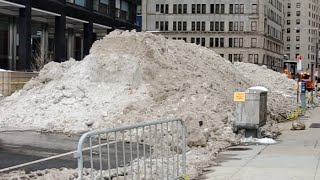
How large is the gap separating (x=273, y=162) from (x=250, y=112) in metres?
3.70

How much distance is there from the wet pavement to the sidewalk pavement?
1744mm

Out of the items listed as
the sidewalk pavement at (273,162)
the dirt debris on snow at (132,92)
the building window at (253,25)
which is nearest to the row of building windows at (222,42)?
the building window at (253,25)

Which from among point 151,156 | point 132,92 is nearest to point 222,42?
point 132,92

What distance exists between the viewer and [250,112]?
14.5 m

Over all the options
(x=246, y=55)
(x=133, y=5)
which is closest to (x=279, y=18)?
(x=246, y=55)

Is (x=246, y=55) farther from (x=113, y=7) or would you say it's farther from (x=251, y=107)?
(x=251, y=107)

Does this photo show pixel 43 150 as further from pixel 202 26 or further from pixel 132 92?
pixel 202 26

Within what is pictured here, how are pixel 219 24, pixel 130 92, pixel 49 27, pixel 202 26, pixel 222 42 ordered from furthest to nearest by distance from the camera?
pixel 202 26
pixel 219 24
pixel 222 42
pixel 49 27
pixel 130 92

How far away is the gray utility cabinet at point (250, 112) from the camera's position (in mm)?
14461

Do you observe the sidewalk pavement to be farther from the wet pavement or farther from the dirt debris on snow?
the wet pavement

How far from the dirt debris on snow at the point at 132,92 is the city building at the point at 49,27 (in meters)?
18.4

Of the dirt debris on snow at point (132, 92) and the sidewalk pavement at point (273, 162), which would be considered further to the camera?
the dirt debris on snow at point (132, 92)

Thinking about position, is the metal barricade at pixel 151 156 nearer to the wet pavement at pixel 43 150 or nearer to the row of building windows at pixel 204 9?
the wet pavement at pixel 43 150

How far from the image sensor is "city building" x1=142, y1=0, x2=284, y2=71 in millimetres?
112750
